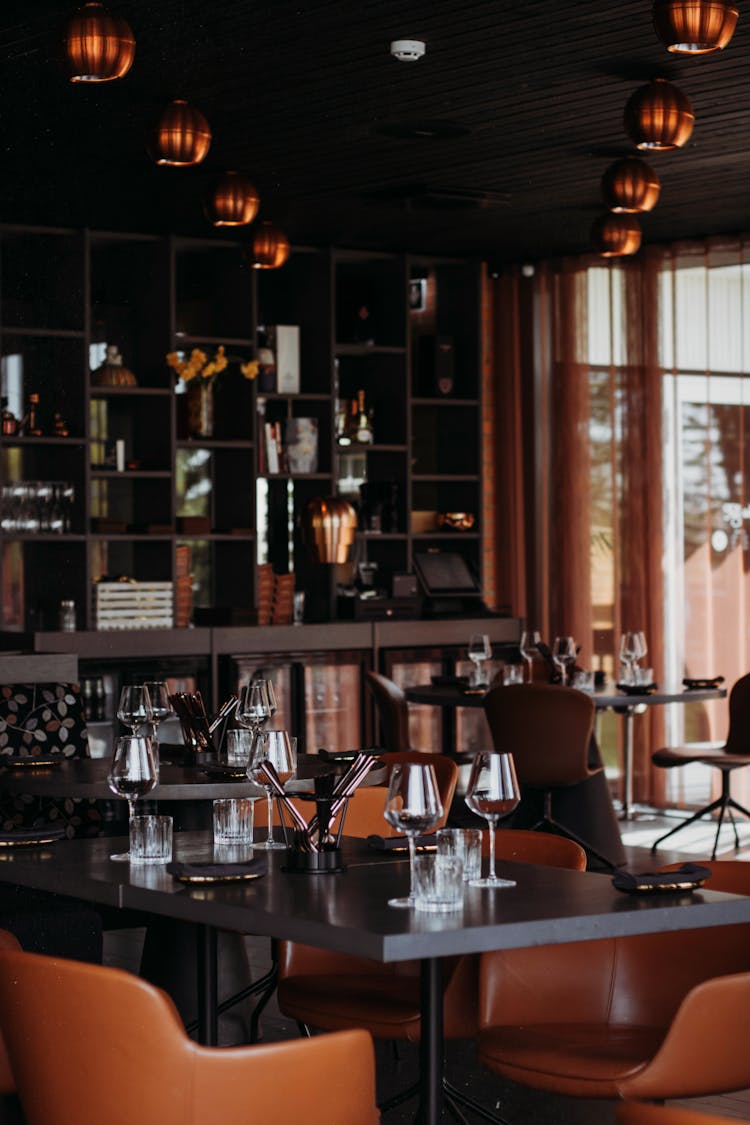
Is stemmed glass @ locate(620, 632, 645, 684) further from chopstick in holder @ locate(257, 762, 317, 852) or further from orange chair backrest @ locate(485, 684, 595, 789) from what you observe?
chopstick in holder @ locate(257, 762, 317, 852)

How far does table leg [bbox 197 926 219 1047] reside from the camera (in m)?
3.39

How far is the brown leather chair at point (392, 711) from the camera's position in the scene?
25.1ft

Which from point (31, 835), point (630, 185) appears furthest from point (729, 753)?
point (31, 835)

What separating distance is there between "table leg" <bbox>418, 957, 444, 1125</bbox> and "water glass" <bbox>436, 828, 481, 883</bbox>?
191mm

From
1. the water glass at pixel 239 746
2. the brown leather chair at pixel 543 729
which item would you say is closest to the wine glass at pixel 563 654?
the brown leather chair at pixel 543 729

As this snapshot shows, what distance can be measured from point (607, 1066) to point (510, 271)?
23.9ft

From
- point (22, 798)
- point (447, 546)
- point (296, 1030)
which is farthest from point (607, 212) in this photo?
point (296, 1030)

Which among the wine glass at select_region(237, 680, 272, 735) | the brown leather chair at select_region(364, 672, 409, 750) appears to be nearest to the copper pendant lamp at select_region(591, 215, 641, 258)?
the brown leather chair at select_region(364, 672, 409, 750)

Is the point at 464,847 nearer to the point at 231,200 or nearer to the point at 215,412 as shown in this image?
the point at 231,200

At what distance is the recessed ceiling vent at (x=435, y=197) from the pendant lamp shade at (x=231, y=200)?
127cm

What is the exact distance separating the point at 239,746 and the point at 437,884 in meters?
1.73

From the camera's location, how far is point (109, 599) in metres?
8.42

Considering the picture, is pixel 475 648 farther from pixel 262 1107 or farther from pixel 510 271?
pixel 262 1107

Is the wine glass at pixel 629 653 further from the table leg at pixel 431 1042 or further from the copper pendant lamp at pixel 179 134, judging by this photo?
the table leg at pixel 431 1042
